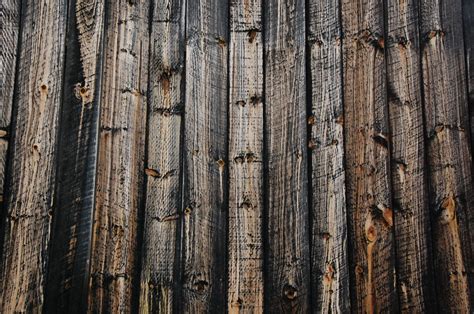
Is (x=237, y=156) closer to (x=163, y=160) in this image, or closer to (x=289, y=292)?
(x=163, y=160)

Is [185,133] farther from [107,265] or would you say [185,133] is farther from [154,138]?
[107,265]

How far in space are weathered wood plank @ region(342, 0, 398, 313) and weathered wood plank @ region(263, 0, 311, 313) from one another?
20cm

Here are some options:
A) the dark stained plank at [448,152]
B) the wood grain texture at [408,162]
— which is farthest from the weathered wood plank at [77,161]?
the dark stained plank at [448,152]

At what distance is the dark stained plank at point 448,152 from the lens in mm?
2965

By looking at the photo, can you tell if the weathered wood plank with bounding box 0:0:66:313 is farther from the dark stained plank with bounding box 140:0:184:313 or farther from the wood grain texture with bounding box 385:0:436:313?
the wood grain texture with bounding box 385:0:436:313

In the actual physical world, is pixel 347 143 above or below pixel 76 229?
above

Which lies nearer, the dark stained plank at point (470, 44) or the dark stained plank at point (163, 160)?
the dark stained plank at point (163, 160)

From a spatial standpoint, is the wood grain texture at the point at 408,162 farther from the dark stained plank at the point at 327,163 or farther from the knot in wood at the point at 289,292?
the knot in wood at the point at 289,292

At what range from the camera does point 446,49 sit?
318cm

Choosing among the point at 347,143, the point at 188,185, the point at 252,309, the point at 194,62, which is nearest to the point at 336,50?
the point at 347,143

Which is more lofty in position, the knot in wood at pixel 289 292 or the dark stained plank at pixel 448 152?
the dark stained plank at pixel 448 152

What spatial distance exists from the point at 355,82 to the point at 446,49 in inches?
17.4

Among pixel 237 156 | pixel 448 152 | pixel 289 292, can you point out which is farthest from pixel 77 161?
pixel 448 152

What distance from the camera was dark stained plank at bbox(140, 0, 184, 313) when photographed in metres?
2.94
